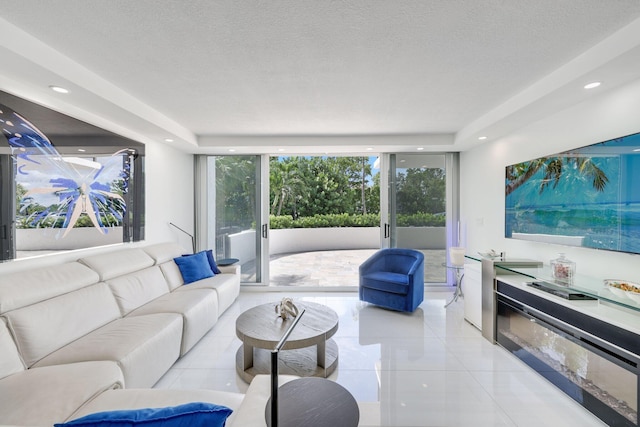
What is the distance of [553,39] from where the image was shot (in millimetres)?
1796

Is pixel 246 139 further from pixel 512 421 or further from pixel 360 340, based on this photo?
pixel 512 421

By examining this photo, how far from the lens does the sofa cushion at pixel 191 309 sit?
259 cm

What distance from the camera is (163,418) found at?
82 cm

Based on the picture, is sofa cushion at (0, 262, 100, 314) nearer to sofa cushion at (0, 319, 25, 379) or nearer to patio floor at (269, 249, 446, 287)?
sofa cushion at (0, 319, 25, 379)

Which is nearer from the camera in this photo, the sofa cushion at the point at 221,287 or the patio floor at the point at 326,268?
the sofa cushion at the point at 221,287

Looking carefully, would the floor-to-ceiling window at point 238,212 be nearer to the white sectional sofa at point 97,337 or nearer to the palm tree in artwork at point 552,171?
the white sectional sofa at point 97,337

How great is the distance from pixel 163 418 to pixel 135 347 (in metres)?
1.43

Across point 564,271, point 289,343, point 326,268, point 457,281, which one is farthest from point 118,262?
point 326,268

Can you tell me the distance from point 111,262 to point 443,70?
11.4ft

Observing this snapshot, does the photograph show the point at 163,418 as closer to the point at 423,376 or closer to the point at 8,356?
the point at 8,356

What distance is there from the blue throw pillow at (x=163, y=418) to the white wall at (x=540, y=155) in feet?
9.35

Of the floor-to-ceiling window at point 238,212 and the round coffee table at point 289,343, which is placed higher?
the floor-to-ceiling window at point 238,212

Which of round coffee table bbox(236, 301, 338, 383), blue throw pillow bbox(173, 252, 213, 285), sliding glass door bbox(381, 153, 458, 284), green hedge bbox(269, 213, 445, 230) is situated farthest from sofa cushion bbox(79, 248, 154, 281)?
green hedge bbox(269, 213, 445, 230)

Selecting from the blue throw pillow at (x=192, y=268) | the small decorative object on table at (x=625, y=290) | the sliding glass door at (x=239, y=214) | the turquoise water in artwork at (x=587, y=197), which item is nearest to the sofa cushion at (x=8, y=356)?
the blue throw pillow at (x=192, y=268)
